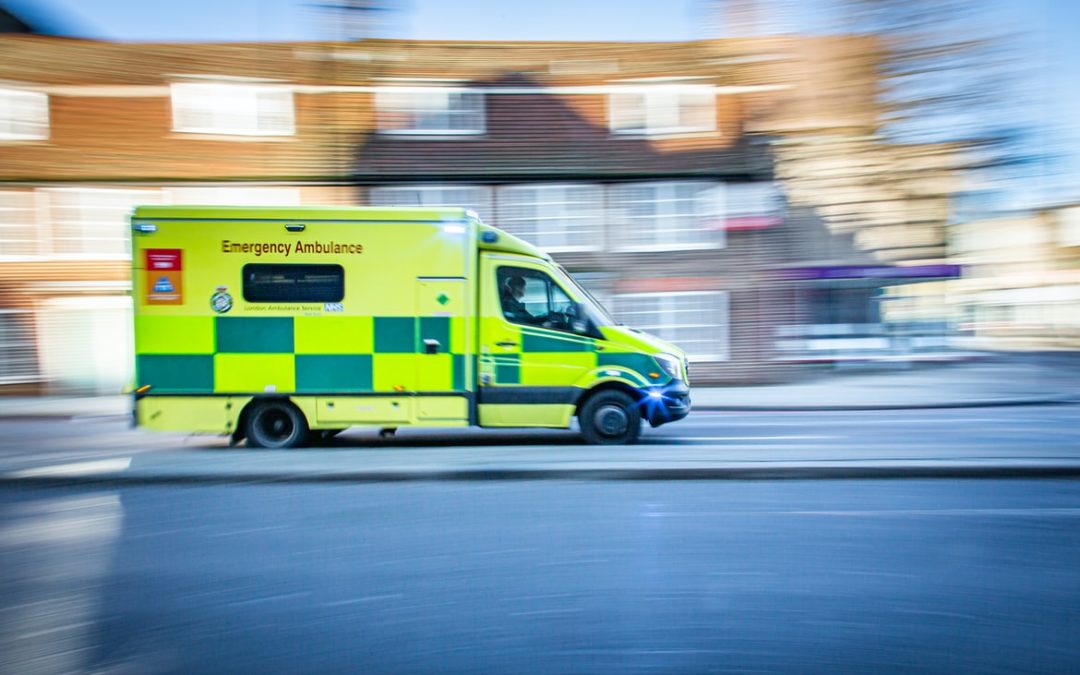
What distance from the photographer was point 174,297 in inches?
365

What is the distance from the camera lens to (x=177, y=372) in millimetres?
9297

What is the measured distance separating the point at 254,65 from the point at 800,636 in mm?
21263

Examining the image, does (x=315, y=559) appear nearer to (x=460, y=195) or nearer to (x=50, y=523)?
(x=50, y=523)

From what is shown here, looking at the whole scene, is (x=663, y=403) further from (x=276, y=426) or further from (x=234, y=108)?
(x=234, y=108)

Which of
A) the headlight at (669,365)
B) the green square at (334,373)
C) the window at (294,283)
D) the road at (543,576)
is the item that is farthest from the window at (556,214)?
the road at (543,576)

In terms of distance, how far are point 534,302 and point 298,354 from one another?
2.78 m

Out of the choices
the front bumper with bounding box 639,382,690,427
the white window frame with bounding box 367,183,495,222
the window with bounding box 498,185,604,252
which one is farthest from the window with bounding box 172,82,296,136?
the front bumper with bounding box 639,382,690,427

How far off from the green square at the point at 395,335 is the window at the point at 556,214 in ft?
36.9

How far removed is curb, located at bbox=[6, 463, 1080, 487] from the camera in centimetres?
708

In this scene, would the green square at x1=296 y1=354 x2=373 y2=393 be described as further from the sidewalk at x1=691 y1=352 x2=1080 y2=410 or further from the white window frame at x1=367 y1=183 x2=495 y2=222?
the white window frame at x1=367 y1=183 x2=495 y2=222

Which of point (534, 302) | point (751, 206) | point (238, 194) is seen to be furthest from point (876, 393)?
point (238, 194)

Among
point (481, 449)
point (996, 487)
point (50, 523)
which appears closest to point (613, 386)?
point (481, 449)

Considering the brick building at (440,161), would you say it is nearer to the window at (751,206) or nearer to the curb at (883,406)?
the window at (751,206)

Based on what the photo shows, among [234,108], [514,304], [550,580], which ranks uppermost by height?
[234,108]
